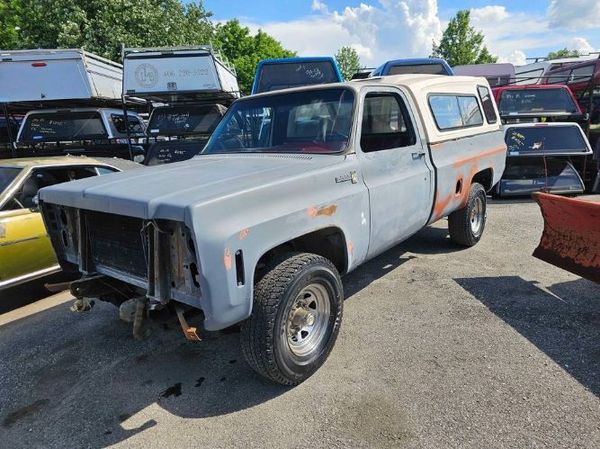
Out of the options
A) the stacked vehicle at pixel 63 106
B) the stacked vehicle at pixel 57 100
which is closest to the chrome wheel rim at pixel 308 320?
the stacked vehicle at pixel 63 106

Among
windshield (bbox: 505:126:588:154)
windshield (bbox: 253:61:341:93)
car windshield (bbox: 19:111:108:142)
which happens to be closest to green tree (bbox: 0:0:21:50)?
car windshield (bbox: 19:111:108:142)

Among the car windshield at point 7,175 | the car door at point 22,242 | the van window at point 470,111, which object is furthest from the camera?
the van window at point 470,111

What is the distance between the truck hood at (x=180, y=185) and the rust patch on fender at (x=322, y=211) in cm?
24

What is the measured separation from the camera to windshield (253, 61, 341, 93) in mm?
8375

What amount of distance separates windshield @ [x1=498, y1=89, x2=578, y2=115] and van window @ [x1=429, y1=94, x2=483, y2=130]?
502cm

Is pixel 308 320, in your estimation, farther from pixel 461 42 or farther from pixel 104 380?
pixel 461 42

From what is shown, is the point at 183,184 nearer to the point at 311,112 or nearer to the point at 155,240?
the point at 155,240

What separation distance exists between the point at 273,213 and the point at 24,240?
3.26m

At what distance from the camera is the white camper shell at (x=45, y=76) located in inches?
349

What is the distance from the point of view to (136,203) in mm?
2412

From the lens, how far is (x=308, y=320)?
3.04 meters

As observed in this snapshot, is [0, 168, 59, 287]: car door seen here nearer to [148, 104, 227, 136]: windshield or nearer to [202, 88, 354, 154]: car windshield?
[202, 88, 354, 154]: car windshield

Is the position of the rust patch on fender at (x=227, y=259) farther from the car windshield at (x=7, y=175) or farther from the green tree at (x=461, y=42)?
the green tree at (x=461, y=42)

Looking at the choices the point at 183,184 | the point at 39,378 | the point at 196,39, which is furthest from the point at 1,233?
the point at 196,39
